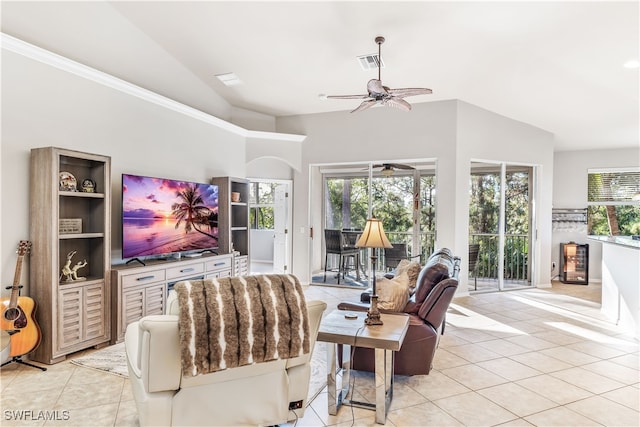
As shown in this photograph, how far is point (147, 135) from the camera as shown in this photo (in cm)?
475

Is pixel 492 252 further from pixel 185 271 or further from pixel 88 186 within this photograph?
pixel 88 186

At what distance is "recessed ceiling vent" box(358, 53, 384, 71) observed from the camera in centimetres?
465

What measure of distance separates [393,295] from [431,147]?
3851mm

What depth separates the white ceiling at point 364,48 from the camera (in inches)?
145

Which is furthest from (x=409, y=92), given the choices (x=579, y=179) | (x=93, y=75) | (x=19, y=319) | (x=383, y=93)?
(x=579, y=179)

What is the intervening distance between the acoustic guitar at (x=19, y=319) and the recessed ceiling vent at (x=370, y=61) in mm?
4126

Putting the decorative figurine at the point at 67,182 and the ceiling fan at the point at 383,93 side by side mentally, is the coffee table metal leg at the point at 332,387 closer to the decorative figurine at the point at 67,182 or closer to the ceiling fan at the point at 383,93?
the ceiling fan at the point at 383,93

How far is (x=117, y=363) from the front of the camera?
3.37 meters

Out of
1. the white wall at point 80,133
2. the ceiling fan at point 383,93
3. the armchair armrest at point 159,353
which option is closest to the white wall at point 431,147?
the white wall at point 80,133

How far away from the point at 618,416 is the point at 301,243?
5227 millimetres

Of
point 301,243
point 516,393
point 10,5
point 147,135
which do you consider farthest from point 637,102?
point 10,5

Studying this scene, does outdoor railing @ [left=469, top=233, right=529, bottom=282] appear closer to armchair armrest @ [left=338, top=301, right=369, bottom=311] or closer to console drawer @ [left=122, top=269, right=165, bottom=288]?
armchair armrest @ [left=338, top=301, right=369, bottom=311]

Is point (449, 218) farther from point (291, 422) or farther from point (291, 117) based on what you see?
point (291, 422)

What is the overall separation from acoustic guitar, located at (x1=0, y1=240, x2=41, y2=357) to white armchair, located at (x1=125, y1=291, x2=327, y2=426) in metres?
1.58
